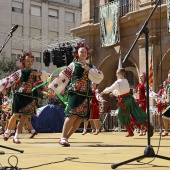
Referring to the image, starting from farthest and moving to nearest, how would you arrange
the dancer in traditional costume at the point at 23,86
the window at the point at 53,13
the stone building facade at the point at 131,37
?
the window at the point at 53,13, the stone building facade at the point at 131,37, the dancer in traditional costume at the point at 23,86

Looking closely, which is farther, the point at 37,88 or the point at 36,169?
the point at 37,88

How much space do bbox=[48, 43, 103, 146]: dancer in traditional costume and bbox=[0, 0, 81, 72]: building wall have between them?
108 ft

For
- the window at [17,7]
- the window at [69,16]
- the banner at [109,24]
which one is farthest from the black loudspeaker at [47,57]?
the window at [69,16]

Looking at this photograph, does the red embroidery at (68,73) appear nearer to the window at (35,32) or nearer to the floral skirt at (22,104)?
the floral skirt at (22,104)

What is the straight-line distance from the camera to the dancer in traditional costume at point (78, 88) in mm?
7312

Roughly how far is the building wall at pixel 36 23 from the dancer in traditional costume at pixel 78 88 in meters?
32.9

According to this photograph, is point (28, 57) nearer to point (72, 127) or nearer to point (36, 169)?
point (72, 127)

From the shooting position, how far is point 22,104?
8867 mm

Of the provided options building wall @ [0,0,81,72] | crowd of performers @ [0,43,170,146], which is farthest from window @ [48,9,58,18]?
crowd of performers @ [0,43,170,146]

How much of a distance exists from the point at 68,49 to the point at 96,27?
10.7 feet

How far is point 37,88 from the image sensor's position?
9.06m

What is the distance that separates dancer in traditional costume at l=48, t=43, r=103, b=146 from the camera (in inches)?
288

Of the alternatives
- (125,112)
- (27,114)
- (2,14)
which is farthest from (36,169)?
(2,14)

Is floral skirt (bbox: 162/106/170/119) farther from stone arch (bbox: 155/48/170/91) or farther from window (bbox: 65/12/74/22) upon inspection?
window (bbox: 65/12/74/22)
